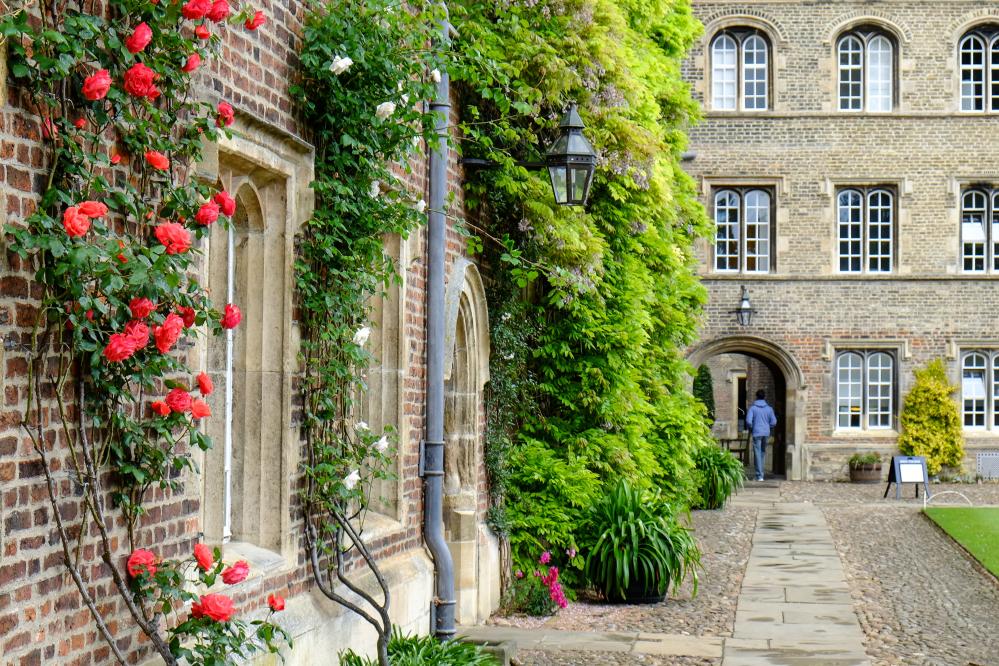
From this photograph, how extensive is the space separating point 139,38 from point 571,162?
5.46 m

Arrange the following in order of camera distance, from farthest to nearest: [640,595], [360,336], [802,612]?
1. [640,595]
2. [802,612]
3. [360,336]

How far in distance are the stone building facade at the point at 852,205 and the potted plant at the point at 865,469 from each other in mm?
334

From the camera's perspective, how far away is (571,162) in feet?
30.7

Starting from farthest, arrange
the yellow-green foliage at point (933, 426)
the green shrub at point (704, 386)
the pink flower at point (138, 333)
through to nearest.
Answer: the green shrub at point (704, 386) < the yellow-green foliage at point (933, 426) < the pink flower at point (138, 333)

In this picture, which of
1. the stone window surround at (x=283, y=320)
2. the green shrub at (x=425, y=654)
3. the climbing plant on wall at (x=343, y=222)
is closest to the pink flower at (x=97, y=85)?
the stone window surround at (x=283, y=320)

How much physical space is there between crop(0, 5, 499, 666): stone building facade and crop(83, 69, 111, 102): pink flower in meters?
0.19

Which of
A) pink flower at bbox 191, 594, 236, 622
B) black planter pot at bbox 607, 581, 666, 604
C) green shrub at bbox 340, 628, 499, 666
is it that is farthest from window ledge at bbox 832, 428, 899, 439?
pink flower at bbox 191, 594, 236, 622

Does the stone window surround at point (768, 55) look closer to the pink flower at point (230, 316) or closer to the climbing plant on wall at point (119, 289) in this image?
the climbing plant on wall at point (119, 289)

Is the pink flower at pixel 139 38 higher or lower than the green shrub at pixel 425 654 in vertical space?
higher

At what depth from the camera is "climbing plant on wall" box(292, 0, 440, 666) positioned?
6.49 m

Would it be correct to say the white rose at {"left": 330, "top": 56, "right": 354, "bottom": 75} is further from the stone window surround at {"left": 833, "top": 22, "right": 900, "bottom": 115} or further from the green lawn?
the stone window surround at {"left": 833, "top": 22, "right": 900, "bottom": 115}

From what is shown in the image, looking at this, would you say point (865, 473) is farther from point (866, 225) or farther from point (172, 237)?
point (172, 237)

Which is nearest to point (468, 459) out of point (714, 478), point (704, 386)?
point (714, 478)

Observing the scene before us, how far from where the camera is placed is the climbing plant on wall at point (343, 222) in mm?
6488
